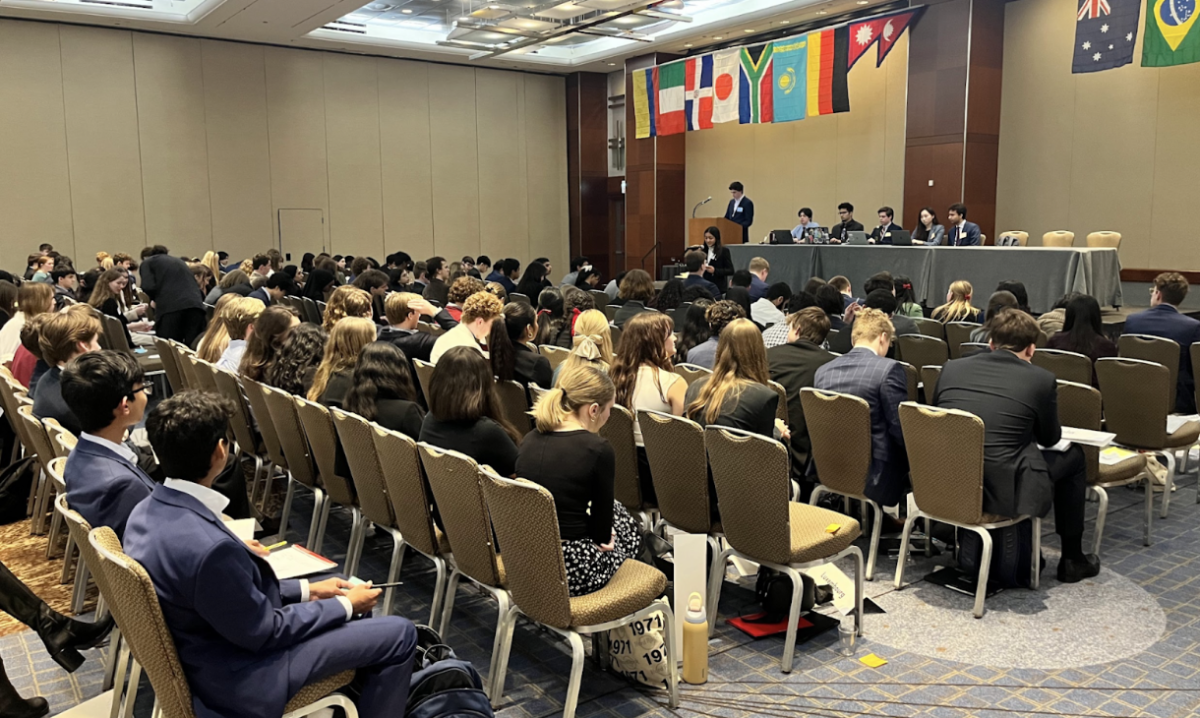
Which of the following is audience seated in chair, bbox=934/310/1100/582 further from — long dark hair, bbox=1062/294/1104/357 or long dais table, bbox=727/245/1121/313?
long dais table, bbox=727/245/1121/313

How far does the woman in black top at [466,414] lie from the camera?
11.6 ft

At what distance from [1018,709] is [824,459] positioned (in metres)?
1.52

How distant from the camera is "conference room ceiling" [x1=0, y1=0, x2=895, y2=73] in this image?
12531 millimetres

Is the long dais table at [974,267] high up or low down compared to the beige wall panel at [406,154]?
down

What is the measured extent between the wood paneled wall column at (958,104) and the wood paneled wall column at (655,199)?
5770mm

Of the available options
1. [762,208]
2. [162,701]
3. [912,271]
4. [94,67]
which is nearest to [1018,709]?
[162,701]

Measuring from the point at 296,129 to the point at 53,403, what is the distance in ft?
42.6

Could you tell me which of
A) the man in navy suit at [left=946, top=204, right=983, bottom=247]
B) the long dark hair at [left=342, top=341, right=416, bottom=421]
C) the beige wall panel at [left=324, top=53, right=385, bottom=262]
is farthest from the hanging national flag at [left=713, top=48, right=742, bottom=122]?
the long dark hair at [left=342, top=341, right=416, bottom=421]

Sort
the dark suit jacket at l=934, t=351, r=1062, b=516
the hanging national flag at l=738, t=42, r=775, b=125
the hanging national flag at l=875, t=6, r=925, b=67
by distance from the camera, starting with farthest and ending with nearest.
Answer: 1. the hanging national flag at l=738, t=42, r=775, b=125
2. the hanging national flag at l=875, t=6, r=925, b=67
3. the dark suit jacket at l=934, t=351, r=1062, b=516

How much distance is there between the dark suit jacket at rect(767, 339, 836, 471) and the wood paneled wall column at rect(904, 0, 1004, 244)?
9.11 meters

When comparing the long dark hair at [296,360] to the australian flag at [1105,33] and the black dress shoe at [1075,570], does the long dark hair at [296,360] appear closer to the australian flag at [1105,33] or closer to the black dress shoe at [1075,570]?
the black dress shoe at [1075,570]

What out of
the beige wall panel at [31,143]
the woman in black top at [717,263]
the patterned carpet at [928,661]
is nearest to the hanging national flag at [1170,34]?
the woman in black top at [717,263]

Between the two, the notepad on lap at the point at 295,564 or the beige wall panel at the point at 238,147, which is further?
the beige wall panel at the point at 238,147

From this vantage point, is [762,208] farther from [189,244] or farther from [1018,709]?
[1018,709]
